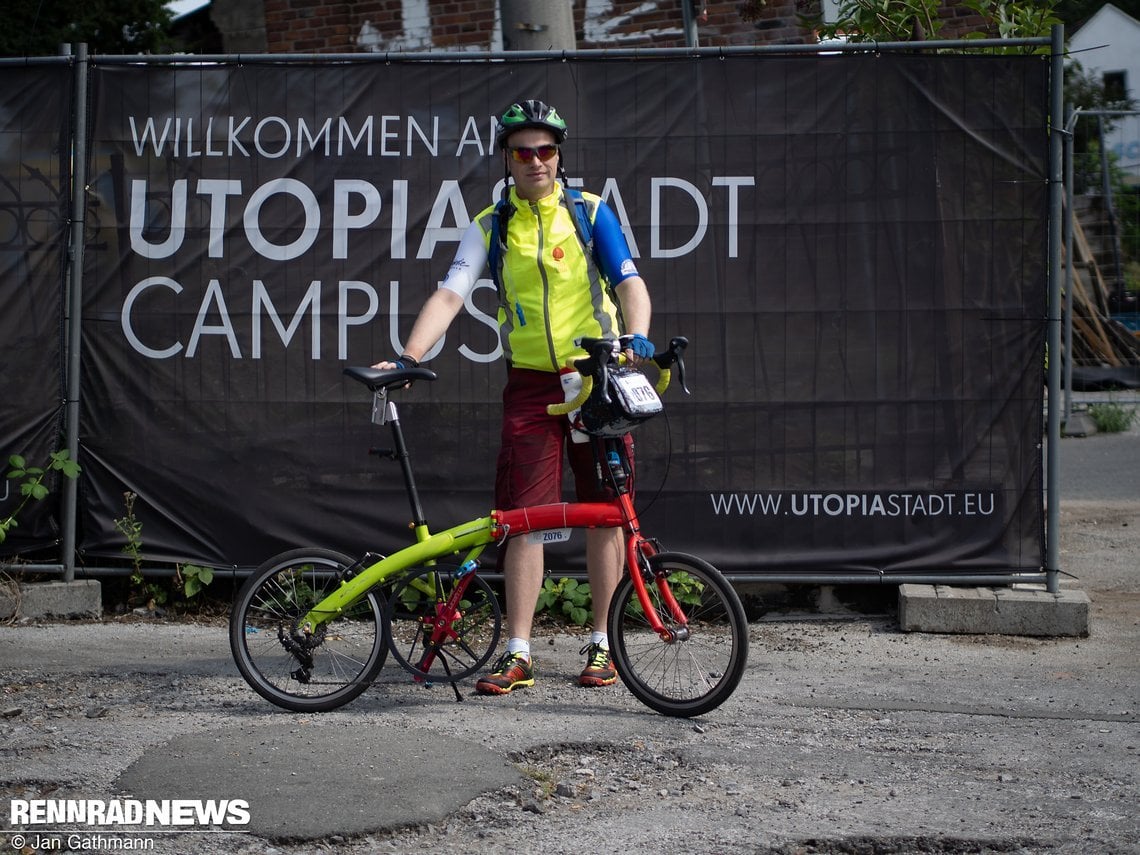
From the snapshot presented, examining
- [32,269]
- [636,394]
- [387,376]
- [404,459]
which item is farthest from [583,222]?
[32,269]

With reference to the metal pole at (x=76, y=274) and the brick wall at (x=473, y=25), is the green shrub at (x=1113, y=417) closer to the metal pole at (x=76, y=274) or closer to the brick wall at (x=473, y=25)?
the brick wall at (x=473, y=25)

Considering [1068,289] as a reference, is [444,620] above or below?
below

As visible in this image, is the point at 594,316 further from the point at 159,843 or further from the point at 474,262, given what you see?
the point at 159,843

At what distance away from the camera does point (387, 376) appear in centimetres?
466

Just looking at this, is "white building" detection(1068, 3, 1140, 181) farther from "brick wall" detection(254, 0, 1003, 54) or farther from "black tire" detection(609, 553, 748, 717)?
"black tire" detection(609, 553, 748, 717)

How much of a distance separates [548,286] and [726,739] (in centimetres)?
166

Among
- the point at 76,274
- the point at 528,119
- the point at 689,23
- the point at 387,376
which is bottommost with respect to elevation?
the point at 387,376

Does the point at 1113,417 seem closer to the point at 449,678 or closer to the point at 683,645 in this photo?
the point at 683,645

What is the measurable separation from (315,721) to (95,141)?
2.95 m

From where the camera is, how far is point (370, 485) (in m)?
6.18

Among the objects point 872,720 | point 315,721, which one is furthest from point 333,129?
point 872,720

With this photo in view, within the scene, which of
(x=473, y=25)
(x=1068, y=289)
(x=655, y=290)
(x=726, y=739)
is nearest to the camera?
(x=726, y=739)

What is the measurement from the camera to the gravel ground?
3656 mm

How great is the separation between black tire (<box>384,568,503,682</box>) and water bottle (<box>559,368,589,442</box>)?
2.02 feet
